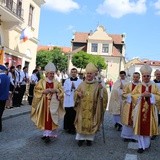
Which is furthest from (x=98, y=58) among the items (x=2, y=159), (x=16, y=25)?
(x=2, y=159)

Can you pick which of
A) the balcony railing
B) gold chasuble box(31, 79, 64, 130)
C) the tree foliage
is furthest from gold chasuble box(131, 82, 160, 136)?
the tree foliage

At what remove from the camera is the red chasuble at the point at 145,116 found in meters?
8.58

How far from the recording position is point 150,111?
28.7ft

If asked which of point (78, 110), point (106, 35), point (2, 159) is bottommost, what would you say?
point (2, 159)

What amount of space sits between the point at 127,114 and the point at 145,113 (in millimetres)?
966

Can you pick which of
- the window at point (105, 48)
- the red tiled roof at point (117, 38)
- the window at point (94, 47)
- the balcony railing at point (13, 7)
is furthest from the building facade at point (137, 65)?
the balcony railing at point (13, 7)

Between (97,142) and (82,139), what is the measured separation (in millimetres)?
594

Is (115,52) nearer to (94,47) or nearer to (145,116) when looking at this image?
(94,47)

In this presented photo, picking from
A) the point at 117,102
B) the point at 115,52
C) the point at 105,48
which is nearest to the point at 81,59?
the point at 105,48

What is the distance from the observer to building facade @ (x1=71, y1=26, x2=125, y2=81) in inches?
2864

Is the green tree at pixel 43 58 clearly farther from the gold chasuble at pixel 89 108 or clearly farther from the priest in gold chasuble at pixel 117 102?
the gold chasuble at pixel 89 108

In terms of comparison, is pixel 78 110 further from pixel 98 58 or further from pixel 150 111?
pixel 98 58

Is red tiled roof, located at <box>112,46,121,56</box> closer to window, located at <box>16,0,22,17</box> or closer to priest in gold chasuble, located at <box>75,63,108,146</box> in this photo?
window, located at <box>16,0,22,17</box>

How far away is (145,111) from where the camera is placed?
874cm
